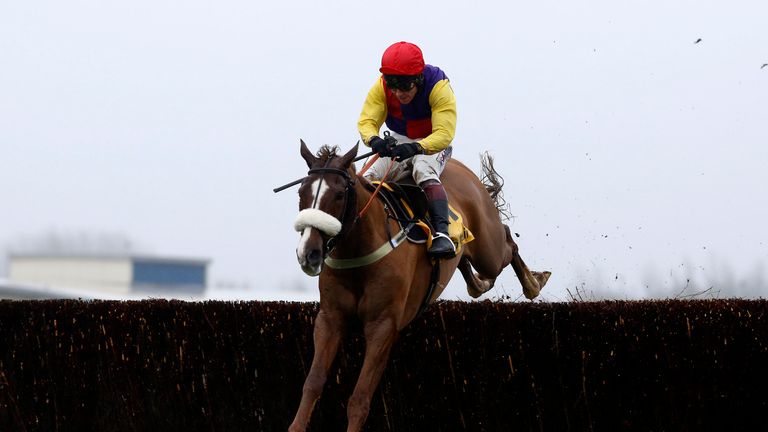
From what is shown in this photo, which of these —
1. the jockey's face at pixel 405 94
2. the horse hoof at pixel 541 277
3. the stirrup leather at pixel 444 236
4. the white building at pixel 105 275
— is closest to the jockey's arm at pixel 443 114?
the jockey's face at pixel 405 94

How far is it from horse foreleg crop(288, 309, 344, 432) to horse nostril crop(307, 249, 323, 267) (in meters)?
0.70

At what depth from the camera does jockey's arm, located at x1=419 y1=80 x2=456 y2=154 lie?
6242mm

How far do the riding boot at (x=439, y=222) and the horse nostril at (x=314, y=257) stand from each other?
4.37 ft

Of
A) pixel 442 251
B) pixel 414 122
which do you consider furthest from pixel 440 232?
pixel 414 122

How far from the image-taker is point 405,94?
251 inches

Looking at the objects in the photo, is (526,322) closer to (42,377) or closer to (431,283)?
(431,283)

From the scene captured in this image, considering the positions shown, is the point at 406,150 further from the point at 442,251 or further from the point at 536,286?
the point at 536,286

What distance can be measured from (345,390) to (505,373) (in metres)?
1.14

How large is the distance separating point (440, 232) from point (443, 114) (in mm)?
766

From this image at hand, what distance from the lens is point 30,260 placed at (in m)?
49.5

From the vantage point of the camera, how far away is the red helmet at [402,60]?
6074 millimetres

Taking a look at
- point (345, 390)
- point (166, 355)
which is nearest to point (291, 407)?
point (345, 390)

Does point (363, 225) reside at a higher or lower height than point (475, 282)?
higher

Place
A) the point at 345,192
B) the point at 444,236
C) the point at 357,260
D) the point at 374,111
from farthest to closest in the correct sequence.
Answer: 1. the point at 374,111
2. the point at 444,236
3. the point at 357,260
4. the point at 345,192
